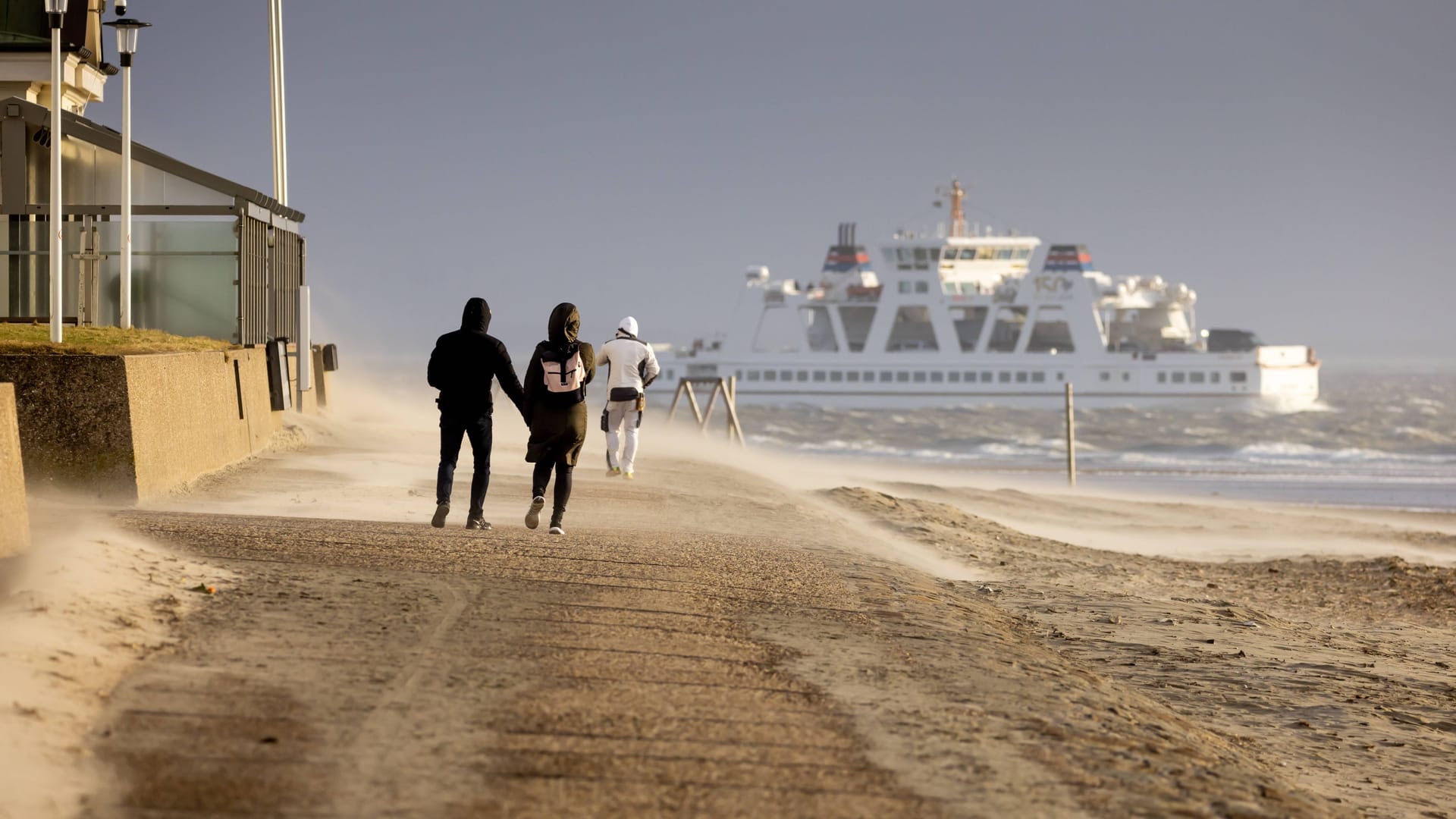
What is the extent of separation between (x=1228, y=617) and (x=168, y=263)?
1153 cm

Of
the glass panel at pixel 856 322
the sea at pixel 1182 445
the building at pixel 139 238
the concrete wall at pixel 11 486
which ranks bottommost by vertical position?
the sea at pixel 1182 445

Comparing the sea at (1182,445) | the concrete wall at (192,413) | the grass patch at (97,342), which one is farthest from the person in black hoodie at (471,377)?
the sea at (1182,445)

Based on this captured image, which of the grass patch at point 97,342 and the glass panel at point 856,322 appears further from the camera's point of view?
the glass panel at point 856,322

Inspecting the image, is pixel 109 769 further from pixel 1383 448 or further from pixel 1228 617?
pixel 1383 448

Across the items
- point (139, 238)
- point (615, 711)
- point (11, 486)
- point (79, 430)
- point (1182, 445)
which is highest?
point (139, 238)

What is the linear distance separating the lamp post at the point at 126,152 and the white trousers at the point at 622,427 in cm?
526

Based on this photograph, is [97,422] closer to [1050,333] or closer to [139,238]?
[139,238]

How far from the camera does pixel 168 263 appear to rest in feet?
50.3

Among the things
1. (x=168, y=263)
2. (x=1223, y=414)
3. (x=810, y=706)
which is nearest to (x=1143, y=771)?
(x=810, y=706)

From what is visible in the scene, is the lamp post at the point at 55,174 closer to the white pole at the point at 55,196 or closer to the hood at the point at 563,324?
the white pole at the point at 55,196

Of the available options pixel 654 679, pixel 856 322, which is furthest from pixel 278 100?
pixel 856 322

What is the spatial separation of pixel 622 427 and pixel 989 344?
161 ft

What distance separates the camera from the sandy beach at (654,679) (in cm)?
404

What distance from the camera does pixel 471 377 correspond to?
28.5ft
